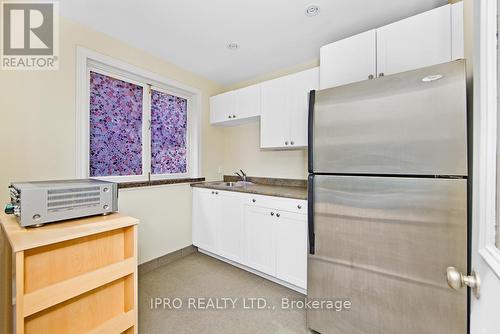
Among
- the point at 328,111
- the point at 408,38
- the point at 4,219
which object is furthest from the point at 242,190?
the point at 408,38

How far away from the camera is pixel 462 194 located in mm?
1039

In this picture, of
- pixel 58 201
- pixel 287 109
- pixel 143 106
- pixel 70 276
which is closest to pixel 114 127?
pixel 143 106

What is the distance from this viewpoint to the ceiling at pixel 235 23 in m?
1.60

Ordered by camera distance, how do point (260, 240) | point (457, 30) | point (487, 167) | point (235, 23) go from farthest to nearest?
point (260, 240) < point (235, 23) < point (457, 30) < point (487, 167)

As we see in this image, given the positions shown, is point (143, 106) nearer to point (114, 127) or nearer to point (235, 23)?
point (114, 127)

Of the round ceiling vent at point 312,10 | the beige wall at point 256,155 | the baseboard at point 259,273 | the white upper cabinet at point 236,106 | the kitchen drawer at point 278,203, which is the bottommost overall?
the baseboard at point 259,273

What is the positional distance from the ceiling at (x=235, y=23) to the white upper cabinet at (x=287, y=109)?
327 millimetres

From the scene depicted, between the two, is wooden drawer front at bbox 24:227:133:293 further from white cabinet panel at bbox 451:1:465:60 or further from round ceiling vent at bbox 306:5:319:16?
white cabinet panel at bbox 451:1:465:60

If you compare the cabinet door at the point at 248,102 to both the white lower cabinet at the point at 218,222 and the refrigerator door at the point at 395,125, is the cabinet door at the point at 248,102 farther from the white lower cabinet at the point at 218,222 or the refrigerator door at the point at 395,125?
the refrigerator door at the point at 395,125

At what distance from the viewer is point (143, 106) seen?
2432mm

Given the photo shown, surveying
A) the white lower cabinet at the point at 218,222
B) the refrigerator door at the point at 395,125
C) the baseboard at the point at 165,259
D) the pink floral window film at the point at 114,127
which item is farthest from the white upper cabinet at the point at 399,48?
the baseboard at the point at 165,259

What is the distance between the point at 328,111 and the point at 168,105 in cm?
203

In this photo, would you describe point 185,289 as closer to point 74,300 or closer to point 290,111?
point 74,300

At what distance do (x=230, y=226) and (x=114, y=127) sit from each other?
157 centimetres
